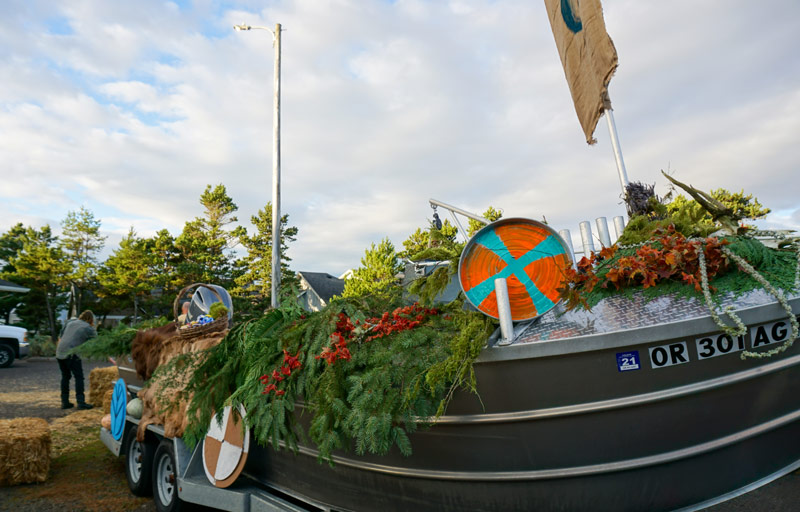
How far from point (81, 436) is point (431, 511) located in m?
6.78

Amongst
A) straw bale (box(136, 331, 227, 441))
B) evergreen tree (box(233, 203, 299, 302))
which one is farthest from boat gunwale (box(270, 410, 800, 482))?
evergreen tree (box(233, 203, 299, 302))

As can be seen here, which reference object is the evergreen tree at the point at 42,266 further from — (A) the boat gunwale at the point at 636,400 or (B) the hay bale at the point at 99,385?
(A) the boat gunwale at the point at 636,400

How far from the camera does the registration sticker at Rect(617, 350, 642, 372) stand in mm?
2134

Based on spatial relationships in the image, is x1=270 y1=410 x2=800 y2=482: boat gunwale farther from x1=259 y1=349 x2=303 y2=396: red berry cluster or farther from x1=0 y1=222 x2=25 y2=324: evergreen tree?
x1=0 y1=222 x2=25 y2=324: evergreen tree

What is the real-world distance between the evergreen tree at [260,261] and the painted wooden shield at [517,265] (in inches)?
1050

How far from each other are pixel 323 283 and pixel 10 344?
2002 cm

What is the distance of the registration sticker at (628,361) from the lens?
2.13 meters

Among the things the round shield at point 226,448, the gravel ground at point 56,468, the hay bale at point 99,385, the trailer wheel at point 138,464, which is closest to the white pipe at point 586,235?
the gravel ground at point 56,468

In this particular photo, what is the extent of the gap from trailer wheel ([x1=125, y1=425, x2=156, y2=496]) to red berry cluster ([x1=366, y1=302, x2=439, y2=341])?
10.3 ft

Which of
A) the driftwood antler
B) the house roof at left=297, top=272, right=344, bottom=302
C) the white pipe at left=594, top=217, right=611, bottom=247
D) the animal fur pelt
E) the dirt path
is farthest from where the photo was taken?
the house roof at left=297, top=272, right=344, bottom=302

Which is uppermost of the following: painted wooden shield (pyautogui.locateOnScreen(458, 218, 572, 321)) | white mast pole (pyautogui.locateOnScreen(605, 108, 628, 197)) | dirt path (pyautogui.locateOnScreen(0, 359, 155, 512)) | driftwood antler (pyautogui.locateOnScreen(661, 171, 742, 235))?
white mast pole (pyautogui.locateOnScreen(605, 108, 628, 197))

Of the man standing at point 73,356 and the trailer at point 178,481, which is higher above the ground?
the man standing at point 73,356

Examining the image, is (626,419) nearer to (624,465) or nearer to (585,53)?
(624,465)

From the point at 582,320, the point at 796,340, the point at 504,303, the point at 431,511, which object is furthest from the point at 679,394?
the point at 431,511
